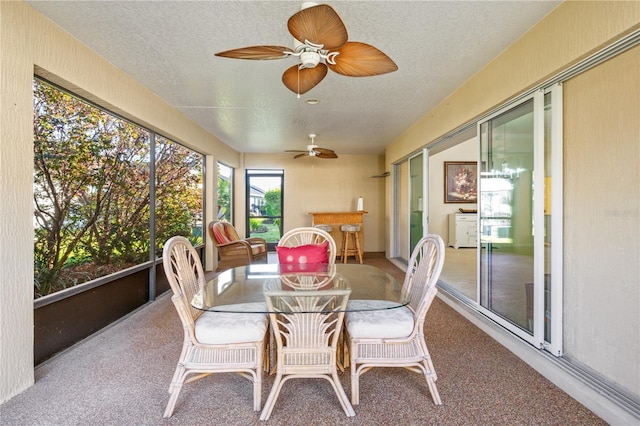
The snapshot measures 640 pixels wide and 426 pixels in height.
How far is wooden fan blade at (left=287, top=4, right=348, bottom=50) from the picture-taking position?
55.0 inches

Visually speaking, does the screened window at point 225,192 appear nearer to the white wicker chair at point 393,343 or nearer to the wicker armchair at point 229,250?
the wicker armchair at point 229,250

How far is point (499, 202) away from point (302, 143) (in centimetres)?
410

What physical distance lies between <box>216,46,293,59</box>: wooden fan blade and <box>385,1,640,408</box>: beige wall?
1684 millimetres

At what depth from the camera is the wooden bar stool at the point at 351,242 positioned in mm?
6262

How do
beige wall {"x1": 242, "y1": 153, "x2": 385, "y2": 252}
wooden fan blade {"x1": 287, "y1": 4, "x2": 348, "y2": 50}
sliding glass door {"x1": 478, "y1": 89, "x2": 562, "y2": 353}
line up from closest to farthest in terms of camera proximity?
1. wooden fan blade {"x1": 287, "y1": 4, "x2": 348, "y2": 50}
2. sliding glass door {"x1": 478, "y1": 89, "x2": 562, "y2": 353}
3. beige wall {"x1": 242, "y1": 153, "x2": 385, "y2": 252}

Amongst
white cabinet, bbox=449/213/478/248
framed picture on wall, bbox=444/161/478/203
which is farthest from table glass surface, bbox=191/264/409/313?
framed picture on wall, bbox=444/161/478/203

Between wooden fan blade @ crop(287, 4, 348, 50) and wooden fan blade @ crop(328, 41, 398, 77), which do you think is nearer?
wooden fan blade @ crop(287, 4, 348, 50)

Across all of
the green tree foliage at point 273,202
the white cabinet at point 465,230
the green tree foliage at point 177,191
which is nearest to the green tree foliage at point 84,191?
the green tree foliage at point 177,191

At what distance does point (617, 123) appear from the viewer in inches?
68.9

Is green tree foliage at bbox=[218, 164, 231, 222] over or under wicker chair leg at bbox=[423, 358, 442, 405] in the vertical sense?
over

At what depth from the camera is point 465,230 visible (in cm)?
769

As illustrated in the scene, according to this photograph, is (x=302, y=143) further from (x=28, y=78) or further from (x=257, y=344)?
(x=257, y=344)

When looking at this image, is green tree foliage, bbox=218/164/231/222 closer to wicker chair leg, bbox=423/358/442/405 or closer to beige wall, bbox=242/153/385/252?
beige wall, bbox=242/153/385/252

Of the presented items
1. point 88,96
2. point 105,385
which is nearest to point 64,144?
point 88,96
